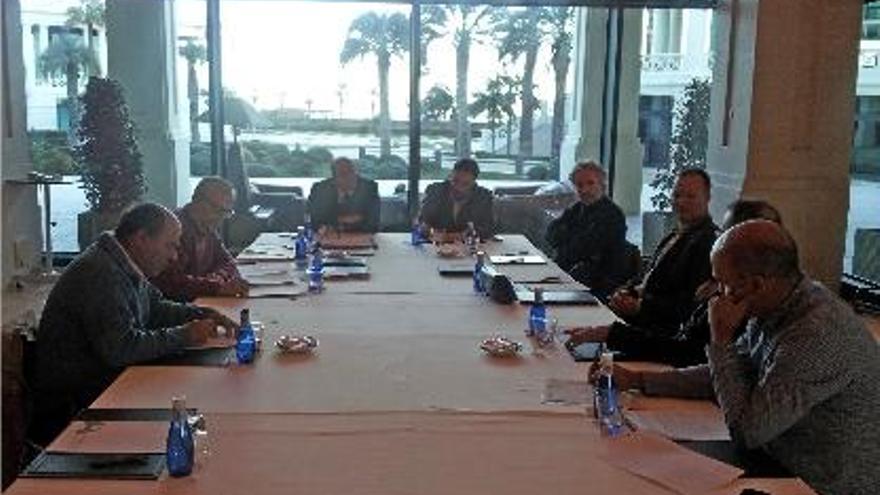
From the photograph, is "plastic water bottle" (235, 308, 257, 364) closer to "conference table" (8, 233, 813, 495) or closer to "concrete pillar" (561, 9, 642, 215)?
"conference table" (8, 233, 813, 495)

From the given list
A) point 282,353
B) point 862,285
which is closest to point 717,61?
point 862,285

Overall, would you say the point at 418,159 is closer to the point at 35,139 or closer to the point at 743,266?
the point at 35,139

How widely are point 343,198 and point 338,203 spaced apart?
0.16 ft

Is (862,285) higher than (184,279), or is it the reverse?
(184,279)

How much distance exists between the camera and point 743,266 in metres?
2.21

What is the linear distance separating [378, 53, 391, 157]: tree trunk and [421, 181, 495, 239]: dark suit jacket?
2536 mm

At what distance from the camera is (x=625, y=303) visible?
4.23m

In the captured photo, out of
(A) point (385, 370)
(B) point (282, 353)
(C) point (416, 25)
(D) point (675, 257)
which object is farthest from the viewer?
(C) point (416, 25)

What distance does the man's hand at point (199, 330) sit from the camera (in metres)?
3.03

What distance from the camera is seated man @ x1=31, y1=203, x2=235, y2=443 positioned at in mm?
2867

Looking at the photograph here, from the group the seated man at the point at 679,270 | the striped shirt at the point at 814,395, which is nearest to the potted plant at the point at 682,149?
the seated man at the point at 679,270

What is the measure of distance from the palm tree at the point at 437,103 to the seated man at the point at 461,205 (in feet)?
8.21

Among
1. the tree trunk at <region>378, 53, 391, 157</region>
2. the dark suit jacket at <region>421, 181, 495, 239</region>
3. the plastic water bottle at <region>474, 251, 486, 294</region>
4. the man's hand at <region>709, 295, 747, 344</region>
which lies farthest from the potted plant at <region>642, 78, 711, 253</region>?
the man's hand at <region>709, 295, 747, 344</region>

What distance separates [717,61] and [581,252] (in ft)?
8.71
